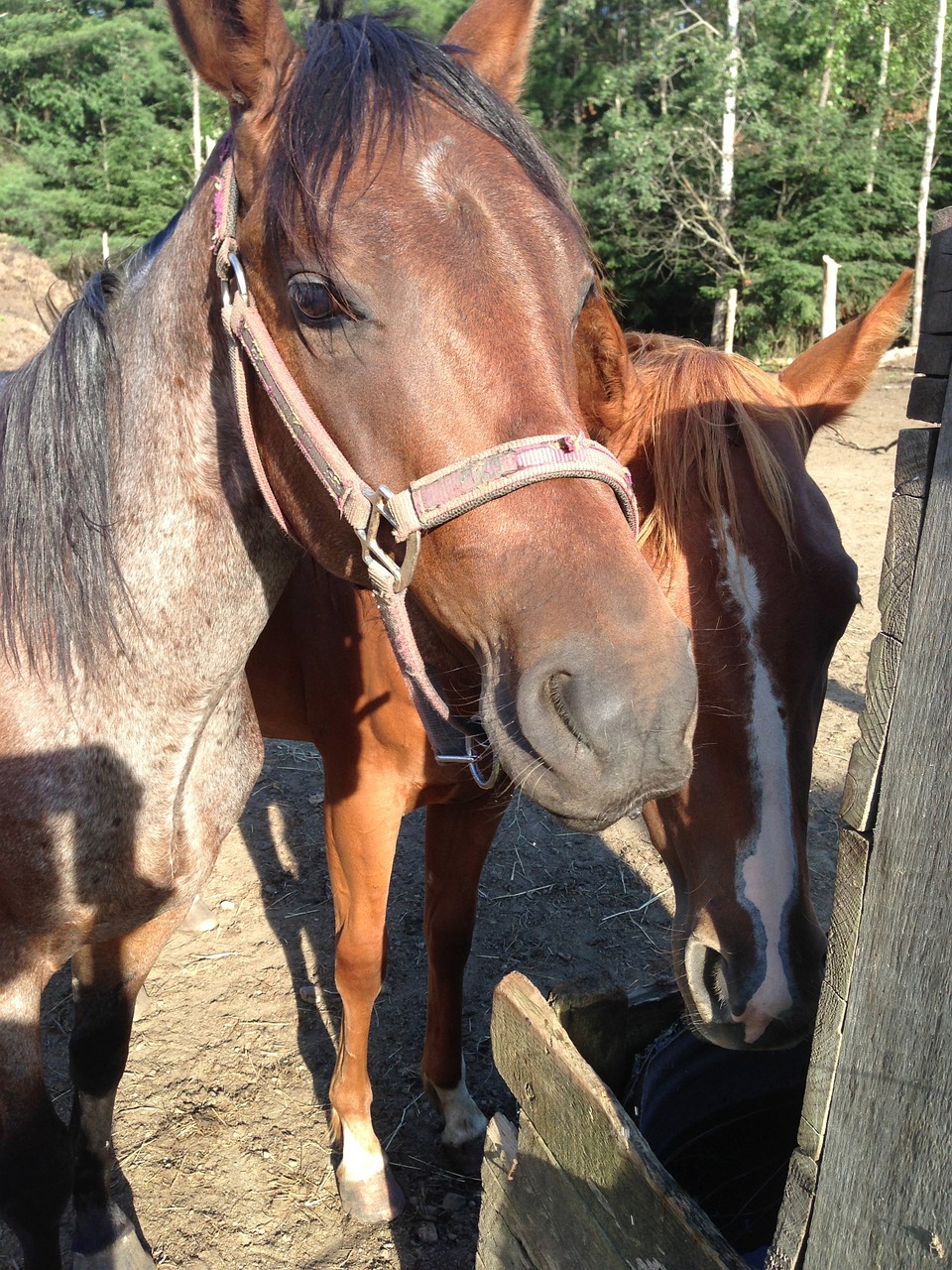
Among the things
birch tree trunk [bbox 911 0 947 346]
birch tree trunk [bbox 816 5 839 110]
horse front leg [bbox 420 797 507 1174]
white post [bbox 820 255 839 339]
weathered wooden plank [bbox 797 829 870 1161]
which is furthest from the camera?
birch tree trunk [bbox 816 5 839 110]

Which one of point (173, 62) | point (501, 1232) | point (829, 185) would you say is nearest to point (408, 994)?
point (501, 1232)

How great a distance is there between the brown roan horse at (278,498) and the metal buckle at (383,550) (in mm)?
32

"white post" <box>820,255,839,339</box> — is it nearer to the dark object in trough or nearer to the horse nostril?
the dark object in trough

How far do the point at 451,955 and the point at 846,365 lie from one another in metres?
2.02

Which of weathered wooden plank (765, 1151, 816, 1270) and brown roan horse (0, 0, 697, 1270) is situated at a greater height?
brown roan horse (0, 0, 697, 1270)

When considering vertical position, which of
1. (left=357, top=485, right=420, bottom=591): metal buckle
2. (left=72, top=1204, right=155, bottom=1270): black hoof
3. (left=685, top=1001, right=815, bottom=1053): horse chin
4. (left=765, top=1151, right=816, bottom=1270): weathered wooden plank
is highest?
(left=357, top=485, right=420, bottom=591): metal buckle

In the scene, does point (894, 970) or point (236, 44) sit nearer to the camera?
point (894, 970)

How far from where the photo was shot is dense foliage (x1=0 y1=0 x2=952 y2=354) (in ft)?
63.8

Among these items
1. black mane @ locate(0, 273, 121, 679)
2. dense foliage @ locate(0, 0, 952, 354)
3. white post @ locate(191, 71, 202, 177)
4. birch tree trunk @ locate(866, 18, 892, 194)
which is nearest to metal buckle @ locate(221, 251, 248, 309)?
black mane @ locate(0, 273, 121, 679)

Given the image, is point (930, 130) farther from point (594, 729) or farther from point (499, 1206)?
point (499, 1206)

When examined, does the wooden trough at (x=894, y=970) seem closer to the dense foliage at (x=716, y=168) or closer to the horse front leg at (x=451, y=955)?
the horse front leg at (x=451, y=955)

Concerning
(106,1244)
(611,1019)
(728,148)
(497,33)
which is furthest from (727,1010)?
(728,148)

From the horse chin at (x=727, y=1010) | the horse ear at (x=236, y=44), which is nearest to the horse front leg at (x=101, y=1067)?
the horse chin at (x=727, y=1010)

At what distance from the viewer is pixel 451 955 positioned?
2736mm
